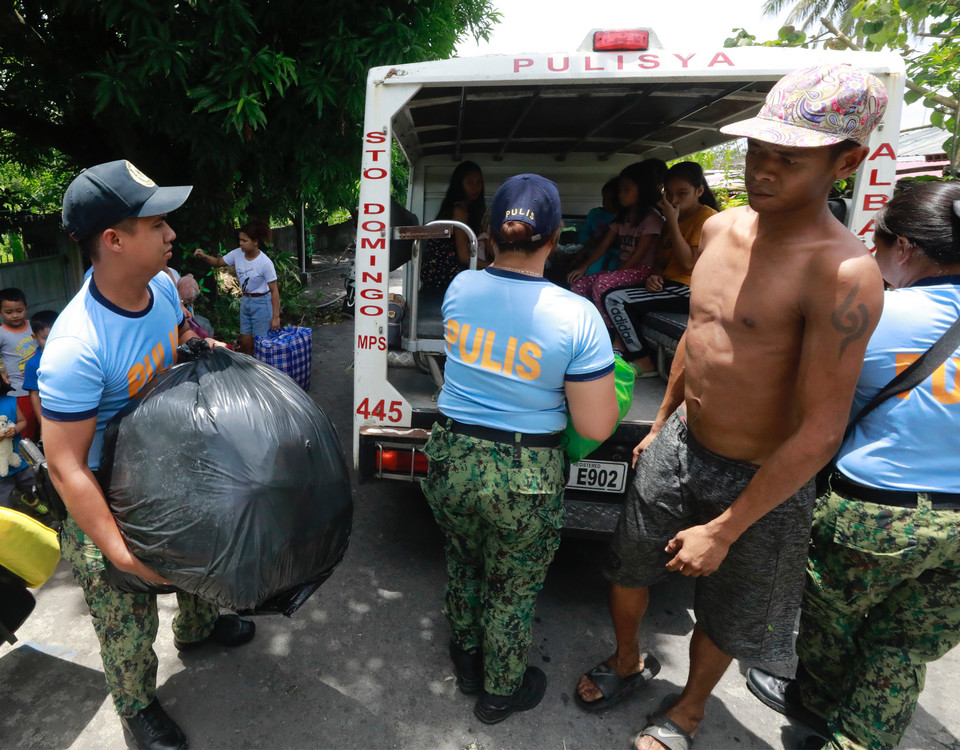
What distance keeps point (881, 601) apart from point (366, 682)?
1866 millimetres

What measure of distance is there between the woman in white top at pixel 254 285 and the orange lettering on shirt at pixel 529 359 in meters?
4.50

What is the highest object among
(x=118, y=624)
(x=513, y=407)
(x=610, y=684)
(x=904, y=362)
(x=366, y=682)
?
(x=904, y=362)

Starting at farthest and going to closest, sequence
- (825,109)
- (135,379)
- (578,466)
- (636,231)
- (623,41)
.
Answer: (636,231) < (578,466) < (623,41) < (135,379) < (825,109)

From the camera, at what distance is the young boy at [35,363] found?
319 cm

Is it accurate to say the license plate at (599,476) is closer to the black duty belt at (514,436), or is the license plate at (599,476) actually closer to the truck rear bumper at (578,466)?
the truck rear bumper at (578,466)

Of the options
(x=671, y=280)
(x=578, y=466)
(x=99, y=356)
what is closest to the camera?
(x=99, y=356)

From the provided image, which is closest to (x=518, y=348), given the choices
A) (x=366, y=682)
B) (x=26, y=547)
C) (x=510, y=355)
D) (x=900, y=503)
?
(x=510, y=355)

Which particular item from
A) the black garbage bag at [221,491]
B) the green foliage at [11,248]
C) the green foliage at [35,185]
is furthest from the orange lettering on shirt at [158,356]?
the green foliage at [35,185]

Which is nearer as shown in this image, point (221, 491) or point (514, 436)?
point (221, 491)

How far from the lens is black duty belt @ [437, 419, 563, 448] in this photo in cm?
191

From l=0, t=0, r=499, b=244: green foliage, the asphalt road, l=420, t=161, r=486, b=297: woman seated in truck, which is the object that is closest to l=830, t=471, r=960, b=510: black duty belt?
the asphalt road

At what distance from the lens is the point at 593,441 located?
6.36 ft

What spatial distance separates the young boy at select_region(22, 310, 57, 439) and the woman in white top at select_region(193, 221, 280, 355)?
223cm

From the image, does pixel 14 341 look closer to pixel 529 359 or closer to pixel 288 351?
pixel 288 351
